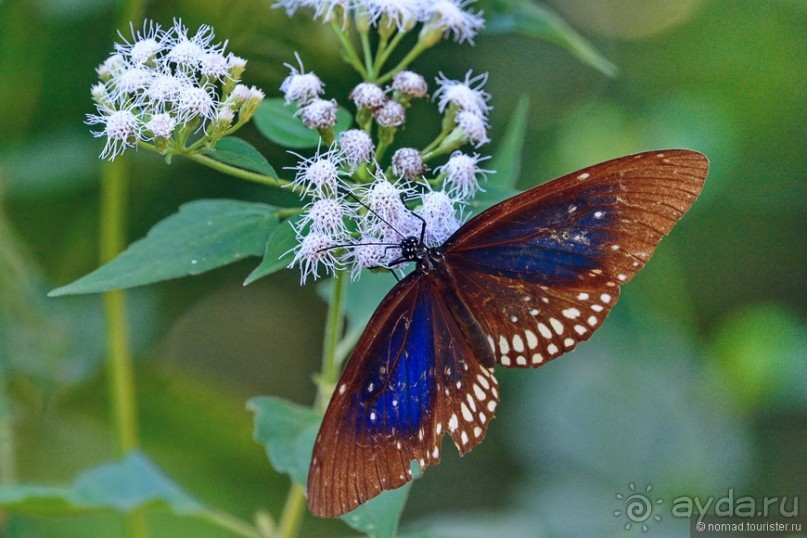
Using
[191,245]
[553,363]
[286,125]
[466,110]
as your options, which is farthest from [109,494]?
[553,363]

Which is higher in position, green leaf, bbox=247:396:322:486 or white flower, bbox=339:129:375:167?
white flower, bbox=339:129:375:167

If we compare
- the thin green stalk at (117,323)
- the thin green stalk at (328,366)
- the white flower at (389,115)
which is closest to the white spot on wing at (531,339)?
the thin green stalk at (328,366)

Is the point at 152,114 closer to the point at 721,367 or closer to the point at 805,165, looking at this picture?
the point at 721,367

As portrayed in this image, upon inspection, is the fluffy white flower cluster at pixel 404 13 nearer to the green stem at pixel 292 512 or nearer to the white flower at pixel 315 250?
the white flower at pixel 315 250

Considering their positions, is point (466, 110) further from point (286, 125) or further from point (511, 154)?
point (286, 125)

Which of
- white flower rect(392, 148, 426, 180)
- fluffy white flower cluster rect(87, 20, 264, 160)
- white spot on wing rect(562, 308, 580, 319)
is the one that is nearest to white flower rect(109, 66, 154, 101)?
fluffy white flower cluster rect(87, 20, 264, 160)

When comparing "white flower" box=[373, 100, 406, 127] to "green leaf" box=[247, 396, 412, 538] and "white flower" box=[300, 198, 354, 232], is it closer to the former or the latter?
"white flower" box=[300, 198, 354, 232]

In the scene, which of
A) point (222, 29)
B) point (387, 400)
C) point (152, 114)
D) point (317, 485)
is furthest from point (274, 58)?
point (317, 485)
